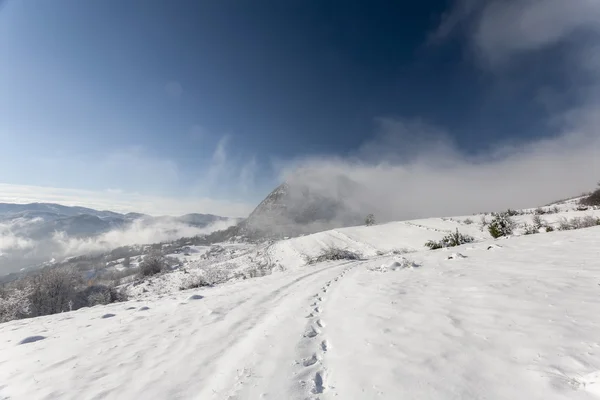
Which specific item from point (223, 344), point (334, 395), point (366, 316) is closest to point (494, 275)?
point (366, 316)

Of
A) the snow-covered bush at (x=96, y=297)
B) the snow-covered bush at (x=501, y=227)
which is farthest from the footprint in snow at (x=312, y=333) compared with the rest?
the snow-covered bush at (x=501, y=227)

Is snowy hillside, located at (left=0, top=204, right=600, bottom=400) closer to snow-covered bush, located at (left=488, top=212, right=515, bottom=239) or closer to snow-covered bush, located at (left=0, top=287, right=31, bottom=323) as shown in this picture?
snow-covered bush, located at (left=488, top=212, right=515, bottom=239)

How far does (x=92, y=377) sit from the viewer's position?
5.46m

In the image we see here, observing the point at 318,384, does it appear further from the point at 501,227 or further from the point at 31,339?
the point at 501,227

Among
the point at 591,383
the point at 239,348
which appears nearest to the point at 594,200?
the point at 591,383

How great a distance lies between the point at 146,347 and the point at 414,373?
6.55m

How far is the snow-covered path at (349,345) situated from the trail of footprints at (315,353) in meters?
0.04

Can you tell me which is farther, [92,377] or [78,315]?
[78,315]

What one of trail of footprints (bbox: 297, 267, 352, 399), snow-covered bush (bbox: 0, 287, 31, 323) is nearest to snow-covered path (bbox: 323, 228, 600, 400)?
trail of footprints (bbox: 297, 267, 352, 399)

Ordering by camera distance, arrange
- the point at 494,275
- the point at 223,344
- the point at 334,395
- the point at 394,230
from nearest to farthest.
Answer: the point at 334,395 → the point at 223,344 → the point at 494,275 → the point at 394,230

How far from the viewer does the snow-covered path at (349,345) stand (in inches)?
171

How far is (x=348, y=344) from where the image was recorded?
6.06m

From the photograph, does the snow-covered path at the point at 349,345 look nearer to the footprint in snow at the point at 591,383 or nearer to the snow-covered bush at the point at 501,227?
the footprint in snow at the point at 591,383

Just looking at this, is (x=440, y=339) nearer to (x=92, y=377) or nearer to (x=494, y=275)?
(x=494, y=275)
